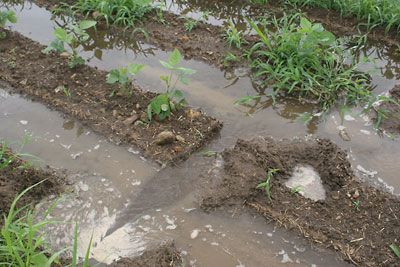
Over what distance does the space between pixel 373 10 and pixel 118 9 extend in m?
2.73

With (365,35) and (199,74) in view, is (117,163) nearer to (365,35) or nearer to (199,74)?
(199,74)

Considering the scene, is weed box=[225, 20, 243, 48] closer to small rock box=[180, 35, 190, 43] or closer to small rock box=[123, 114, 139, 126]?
small rock box=[180, 35, 190, 43]

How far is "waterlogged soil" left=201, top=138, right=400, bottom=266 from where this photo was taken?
2736 millimetres

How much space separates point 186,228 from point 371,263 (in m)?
1.13

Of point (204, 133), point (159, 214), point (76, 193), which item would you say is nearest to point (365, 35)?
point (204, 133)

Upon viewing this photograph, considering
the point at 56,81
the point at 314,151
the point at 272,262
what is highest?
the point at 56,81

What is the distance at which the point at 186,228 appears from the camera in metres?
2.85

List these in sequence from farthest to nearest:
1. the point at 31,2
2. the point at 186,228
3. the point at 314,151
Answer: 1. the point at 31,2
2. the point at 314,151
3. the point at 186,228

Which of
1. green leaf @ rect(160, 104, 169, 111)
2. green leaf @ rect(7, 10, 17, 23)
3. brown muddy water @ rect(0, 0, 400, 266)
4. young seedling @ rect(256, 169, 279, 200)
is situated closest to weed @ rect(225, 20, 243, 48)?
brown muddy water @ rect(0, 0, 400, 266)

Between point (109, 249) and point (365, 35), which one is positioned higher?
point (365, 35)

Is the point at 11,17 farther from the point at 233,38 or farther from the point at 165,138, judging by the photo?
→ the point at 165,138

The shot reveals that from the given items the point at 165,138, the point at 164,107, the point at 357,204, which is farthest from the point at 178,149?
the point at 357,204

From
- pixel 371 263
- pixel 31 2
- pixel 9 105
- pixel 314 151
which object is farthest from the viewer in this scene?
pixel 31 2

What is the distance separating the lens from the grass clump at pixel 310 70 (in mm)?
3898
